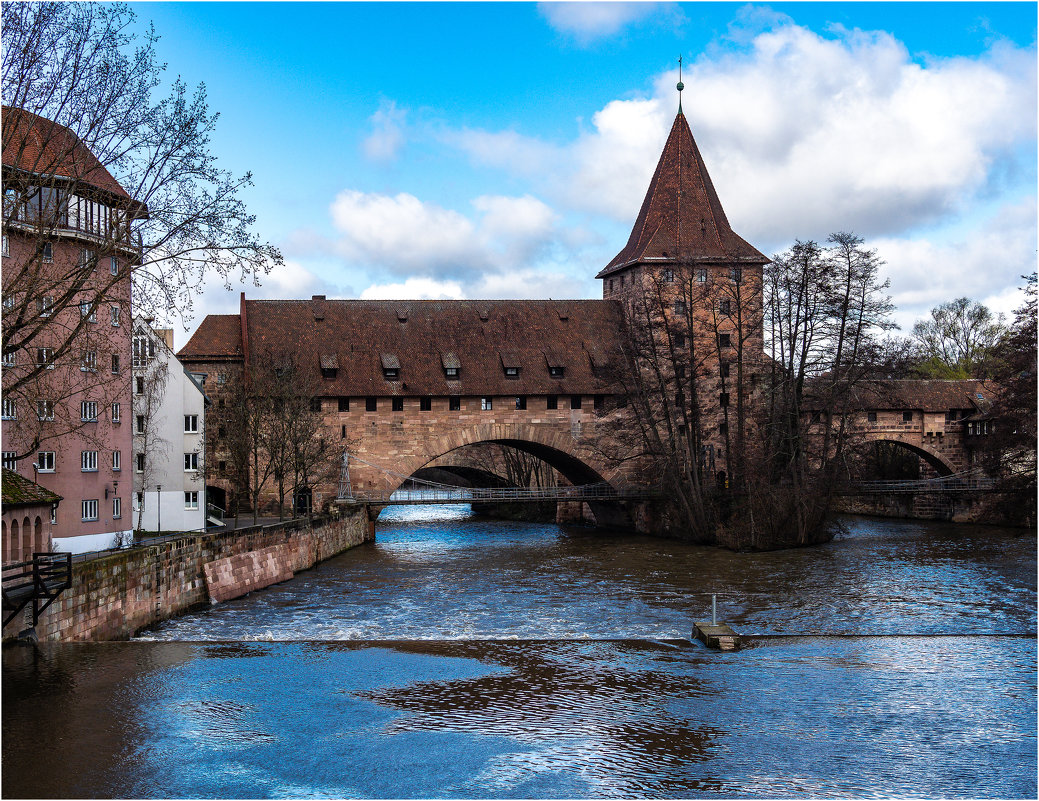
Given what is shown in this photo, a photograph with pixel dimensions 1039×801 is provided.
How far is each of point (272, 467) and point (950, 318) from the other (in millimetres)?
41068

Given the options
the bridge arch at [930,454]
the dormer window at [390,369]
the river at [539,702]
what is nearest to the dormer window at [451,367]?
the dormer window at [390,369]

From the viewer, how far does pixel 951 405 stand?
44156 millimetres

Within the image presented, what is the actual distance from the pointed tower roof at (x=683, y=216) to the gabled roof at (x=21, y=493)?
90.9 feet

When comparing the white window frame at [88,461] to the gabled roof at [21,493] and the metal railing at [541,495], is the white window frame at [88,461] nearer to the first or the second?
the gabled roof at [21,493]

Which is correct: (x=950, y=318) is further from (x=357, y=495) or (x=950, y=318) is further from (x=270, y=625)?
(x=270, y=625)

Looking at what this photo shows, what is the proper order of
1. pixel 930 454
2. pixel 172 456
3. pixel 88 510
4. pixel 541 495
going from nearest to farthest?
pixel 88 510 < pixel 172 456 < pixel 541 495 < pixel 930 454

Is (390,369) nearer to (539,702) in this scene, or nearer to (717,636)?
(717,636)

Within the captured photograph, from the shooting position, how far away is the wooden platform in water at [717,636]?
14242 millimetres

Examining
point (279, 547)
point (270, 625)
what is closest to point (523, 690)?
point (270, 625)

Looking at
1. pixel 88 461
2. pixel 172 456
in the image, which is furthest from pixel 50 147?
pixel 172 456

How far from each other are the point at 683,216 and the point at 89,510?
2632cm

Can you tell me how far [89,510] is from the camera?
72.9ft

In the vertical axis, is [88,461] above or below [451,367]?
below

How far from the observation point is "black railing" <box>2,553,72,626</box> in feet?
41.9
